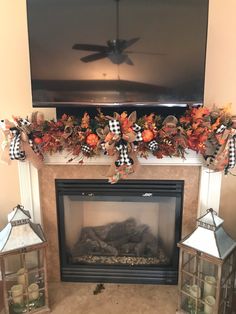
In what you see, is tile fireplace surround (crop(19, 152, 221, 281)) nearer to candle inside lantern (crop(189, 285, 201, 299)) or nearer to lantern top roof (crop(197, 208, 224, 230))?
lantern top roof (crop(197, 208, 224, 230))

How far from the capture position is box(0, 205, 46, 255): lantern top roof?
1728 mm

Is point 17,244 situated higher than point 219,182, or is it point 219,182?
point 219,182

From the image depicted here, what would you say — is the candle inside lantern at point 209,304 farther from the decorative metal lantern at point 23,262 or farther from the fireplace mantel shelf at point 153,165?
the decorative metal lantern at point 23,262

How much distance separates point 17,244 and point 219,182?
126 centimetres

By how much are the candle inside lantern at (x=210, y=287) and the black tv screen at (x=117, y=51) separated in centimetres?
Result: 105

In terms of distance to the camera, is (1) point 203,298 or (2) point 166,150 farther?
(1) point 203,298

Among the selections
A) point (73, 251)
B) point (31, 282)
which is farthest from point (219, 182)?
point (31, 282)

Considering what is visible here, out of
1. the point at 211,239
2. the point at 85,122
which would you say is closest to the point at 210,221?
the point at 211,239

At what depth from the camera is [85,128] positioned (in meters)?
1.64

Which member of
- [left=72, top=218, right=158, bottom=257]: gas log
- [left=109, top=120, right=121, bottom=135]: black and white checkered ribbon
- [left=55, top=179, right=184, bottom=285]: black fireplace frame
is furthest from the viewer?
[left=72, top=218, right=158, bottom=257]: gas log

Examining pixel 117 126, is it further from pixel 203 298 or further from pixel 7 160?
pixel 203 298

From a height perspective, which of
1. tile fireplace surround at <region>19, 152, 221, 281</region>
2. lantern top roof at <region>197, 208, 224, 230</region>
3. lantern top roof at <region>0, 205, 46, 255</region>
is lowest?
lantern top roof at <region>0, 205, 46, 255</region>

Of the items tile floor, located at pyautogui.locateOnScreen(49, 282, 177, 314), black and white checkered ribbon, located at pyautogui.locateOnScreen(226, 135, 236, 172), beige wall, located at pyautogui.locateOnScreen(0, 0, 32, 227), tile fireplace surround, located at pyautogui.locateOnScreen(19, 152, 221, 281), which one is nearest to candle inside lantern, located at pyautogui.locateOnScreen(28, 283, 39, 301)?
tile floor, located at pyautogui.locateOnScreen(49, 282, 177, 314)

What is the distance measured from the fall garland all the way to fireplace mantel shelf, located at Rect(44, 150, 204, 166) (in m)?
0.09
